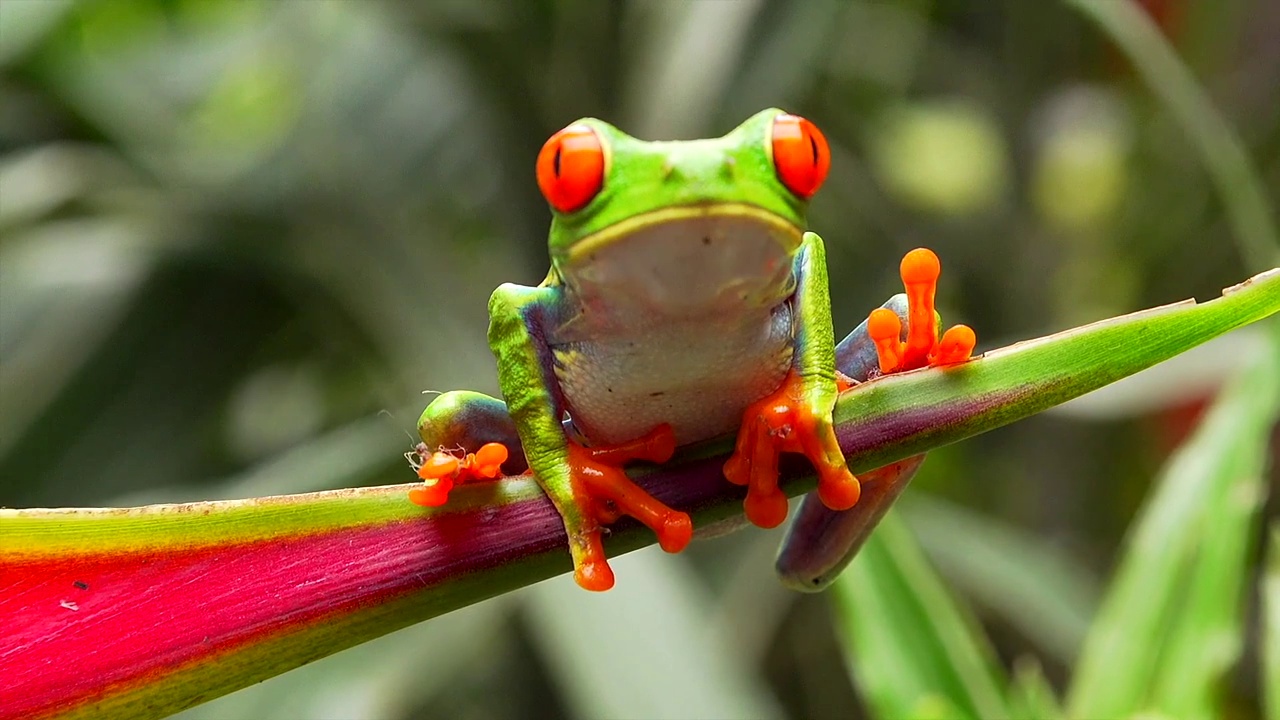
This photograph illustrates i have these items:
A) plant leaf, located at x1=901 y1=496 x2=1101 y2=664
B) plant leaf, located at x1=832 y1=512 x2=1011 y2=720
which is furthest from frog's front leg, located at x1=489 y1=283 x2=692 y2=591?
plant leaf, located at x1=901 y1=496 x2=1101 y2=664

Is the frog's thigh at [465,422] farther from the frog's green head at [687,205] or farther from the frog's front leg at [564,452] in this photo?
the frog's green head at [687,205]

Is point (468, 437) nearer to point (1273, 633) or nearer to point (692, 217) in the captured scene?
point (692, 217)

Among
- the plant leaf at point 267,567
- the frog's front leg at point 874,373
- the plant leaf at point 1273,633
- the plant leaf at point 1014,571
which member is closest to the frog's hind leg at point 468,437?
the plant leaf at point 267,567

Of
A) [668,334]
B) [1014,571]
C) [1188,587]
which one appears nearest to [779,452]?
[668,334]

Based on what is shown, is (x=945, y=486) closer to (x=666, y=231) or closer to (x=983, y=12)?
(x=983, y=12)

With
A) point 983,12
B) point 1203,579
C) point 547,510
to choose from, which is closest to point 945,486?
point 983,12

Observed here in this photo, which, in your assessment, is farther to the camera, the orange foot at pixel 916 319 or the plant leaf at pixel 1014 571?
the plant leaf at pixel 1014 571

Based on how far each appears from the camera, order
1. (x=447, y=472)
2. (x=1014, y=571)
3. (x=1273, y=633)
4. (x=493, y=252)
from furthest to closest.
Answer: (x=493, y=252) < (x=1014, y=571) < (x=1273, y=633) < (x=447, y=472)
